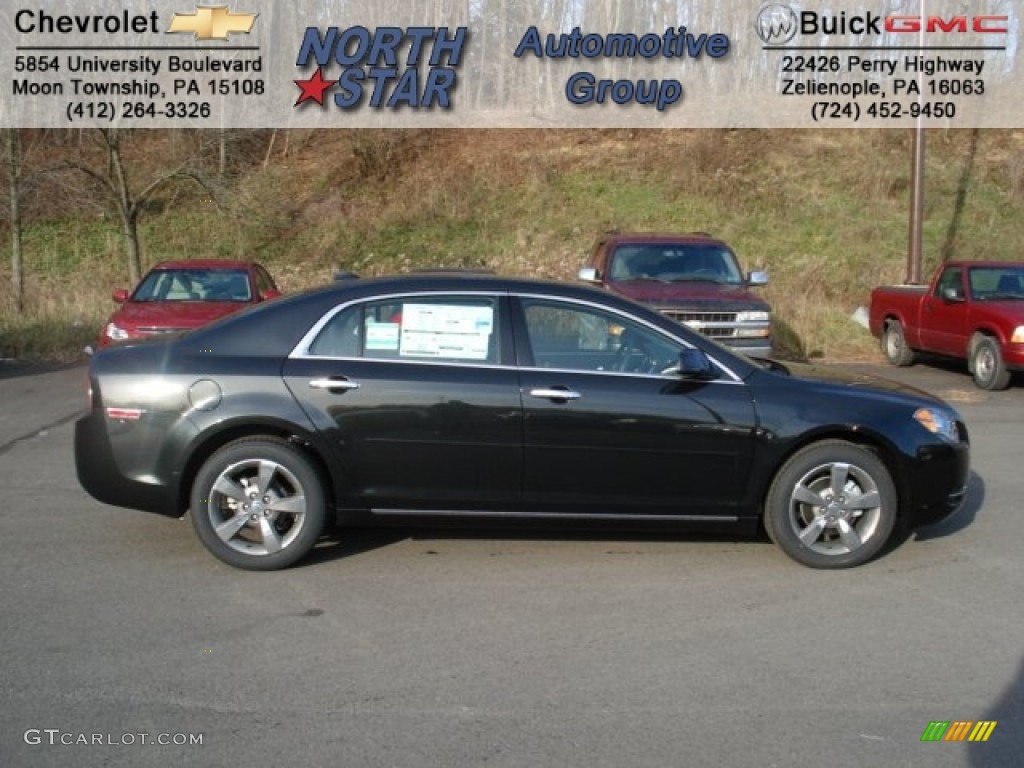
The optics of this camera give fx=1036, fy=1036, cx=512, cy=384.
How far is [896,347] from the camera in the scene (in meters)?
16.2

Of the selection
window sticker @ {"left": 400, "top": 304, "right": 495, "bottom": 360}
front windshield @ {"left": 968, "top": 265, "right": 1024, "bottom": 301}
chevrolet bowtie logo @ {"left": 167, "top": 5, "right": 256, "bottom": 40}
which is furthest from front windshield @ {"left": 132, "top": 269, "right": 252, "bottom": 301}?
chevrolet bowtie logo @ {"left": 167, "top": 5, "right": 256, "bottom": 40}

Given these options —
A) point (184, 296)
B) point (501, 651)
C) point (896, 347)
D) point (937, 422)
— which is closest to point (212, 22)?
point (184, 296)

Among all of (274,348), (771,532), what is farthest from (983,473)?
(274,348)

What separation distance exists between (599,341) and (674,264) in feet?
25.3

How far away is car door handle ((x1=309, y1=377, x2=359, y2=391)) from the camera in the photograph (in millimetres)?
5703

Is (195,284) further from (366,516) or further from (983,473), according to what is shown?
(983,473)

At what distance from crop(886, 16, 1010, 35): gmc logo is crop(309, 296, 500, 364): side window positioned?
23.6 m

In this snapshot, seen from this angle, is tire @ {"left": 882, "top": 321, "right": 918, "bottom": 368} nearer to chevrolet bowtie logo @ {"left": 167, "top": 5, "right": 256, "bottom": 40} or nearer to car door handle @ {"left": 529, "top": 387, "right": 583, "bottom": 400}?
car door handle @ {"left": 529, "top": 387, "right": 583, "bottom": 400}

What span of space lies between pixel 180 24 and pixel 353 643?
21.5 meters

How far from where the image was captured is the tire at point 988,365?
516 inches

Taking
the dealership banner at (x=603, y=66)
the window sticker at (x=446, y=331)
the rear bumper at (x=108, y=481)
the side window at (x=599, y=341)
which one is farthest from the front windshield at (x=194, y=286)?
the dealership banner at (x=603, y=66)

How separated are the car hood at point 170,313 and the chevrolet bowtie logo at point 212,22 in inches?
491

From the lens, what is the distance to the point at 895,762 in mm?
3717

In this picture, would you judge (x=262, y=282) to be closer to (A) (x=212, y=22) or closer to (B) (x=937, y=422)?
(B) (x=937, y=422)
